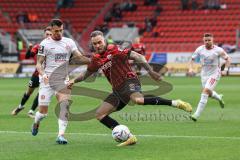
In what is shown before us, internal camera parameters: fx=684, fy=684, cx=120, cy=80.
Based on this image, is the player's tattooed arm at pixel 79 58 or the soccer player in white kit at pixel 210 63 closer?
the player's tattooed arm at pixel 79 58

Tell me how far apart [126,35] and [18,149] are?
130 feet

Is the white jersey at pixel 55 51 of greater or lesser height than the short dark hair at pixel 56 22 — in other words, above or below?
below

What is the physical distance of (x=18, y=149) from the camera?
1217 centimetres

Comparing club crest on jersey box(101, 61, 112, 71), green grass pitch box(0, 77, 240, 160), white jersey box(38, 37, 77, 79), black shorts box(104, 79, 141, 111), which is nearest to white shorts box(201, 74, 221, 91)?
green grass pitch box(0, 77, 240, 160)

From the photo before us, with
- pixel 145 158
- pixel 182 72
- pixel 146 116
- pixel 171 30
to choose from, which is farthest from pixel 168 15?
pixel 145 158

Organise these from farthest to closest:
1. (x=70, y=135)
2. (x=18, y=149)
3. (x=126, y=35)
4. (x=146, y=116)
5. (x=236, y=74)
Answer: (x=126, y=35) < (x=236, y=74) < (x=146, y=116) < (x=70, y=135) < (x=18, y=149)

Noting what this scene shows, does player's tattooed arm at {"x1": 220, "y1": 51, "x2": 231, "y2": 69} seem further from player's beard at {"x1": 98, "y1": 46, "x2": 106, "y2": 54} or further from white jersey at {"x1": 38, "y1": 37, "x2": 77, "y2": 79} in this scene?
player's beard at {"x1": 98, "y1": 46, "x2": 106, "y2": 54}

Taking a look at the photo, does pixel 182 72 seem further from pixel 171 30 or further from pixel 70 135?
pixel 70 135

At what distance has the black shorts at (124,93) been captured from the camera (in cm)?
1292

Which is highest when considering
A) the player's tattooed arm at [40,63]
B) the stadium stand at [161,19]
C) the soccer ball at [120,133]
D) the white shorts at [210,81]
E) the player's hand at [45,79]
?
the player's tattooed arm at [40,63]

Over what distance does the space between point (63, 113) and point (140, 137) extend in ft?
5.74

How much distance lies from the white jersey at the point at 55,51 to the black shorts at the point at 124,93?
129 centimetres

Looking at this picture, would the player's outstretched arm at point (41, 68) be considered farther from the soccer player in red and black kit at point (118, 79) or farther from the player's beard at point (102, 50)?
the player's beard at point (102, 50)

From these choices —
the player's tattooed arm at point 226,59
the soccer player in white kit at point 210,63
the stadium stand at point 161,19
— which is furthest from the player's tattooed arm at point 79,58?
the stadium stand at point 161,19
